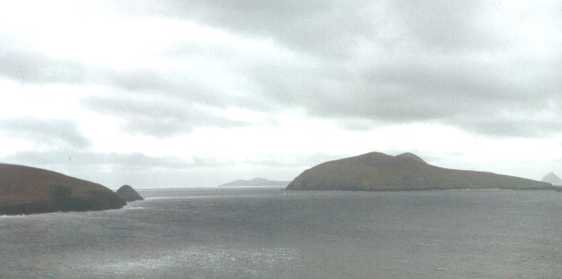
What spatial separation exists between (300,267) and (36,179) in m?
143

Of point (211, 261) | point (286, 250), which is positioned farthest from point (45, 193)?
point (211, 261)

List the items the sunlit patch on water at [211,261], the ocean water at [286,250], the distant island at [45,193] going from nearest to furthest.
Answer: the ocean water at [286,250]
the sunlit patch on water at [211,261]
the distant island at [45,193]

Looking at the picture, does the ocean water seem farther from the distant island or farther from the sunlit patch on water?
the distant island

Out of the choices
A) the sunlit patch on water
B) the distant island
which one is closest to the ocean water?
the sunlit patch on water

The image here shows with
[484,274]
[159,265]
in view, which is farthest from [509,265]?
[159,265]

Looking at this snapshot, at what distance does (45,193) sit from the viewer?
6122 inches

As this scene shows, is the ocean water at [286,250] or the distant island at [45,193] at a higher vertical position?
the distant island at [45,193]

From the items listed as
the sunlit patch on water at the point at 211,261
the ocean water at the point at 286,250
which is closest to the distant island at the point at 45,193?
the ocean water at the point at 286,250

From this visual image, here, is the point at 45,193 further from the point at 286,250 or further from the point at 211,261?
the point at 211,261

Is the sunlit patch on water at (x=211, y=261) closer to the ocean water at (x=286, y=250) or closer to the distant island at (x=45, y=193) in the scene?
the ocean water at (x=286, y=250)

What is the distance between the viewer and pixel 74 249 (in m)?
69.4

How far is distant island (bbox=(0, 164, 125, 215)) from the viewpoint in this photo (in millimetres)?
144250

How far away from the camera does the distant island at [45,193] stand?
144 meters

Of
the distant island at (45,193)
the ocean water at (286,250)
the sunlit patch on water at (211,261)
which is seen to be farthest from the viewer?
the distant island at (45,193)
